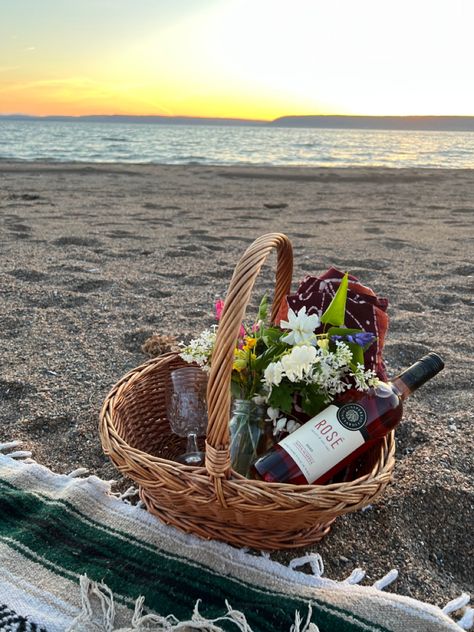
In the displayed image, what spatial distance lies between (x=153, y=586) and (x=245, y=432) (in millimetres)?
459

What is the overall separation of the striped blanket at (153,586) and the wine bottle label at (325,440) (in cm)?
30

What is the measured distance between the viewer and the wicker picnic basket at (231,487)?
1.27 meters

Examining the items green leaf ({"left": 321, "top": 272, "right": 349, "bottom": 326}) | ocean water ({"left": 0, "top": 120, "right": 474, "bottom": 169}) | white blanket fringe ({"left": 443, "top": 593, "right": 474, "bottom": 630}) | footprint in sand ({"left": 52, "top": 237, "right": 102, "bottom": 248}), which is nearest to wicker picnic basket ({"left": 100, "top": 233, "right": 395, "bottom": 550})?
green leaf ({"left": 321, "top": 272, "right": 349, "bottom": 326})

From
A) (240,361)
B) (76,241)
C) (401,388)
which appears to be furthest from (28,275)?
(401,388)

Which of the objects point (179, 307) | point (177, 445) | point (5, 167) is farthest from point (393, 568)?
point (5, 167)

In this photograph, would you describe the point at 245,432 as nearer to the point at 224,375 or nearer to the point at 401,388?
the point at 224,375

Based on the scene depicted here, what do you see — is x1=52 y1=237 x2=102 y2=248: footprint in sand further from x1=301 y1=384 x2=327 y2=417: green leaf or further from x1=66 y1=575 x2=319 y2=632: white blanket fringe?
x1=66 y1=575 x2=319 y2=632: white blanket fringe

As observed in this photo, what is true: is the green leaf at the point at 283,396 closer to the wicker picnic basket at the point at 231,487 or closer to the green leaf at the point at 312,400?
the green leaf at the point at 312,400

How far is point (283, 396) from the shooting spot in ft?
4.88

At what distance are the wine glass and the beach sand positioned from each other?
1.03ft

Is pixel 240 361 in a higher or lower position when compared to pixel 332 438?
higher

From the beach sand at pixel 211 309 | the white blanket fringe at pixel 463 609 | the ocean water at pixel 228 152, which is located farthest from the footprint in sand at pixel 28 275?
the ocean water at pixel 228 152

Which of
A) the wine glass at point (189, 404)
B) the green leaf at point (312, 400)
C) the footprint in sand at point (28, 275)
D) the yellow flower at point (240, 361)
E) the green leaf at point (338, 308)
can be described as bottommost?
the footprint in sand at point (28, 275)

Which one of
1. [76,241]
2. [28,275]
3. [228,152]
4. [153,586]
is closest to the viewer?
[153,586]
